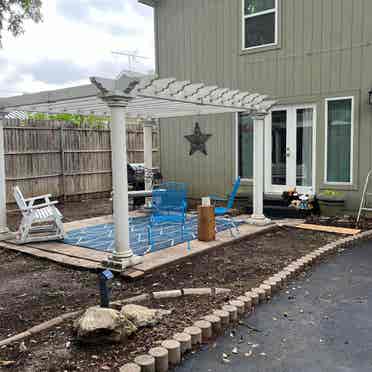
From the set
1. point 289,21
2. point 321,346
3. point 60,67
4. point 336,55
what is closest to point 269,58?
point 289,21

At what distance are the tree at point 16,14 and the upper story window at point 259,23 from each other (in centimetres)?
440

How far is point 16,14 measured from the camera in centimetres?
841

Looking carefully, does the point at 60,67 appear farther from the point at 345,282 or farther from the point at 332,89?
the point at 345,282

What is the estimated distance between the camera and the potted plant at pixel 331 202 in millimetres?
7309

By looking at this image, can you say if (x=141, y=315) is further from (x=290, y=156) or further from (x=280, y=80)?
(x=280, y=80)

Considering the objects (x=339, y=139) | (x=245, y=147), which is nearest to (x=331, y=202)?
(x=339, y=139)

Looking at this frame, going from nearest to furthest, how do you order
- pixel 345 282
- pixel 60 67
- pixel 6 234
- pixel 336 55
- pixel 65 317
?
pixel 65 317
pixel 345 282
pixel 6 234
pixel 336 55
pixel 60 67

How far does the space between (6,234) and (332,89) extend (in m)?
6.19

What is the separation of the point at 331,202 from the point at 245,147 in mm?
2280

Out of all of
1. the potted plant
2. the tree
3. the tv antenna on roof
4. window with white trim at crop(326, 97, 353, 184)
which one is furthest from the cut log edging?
the tv antenna on roof

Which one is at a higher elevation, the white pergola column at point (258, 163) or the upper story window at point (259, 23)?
the upper story window at point (259, 23)

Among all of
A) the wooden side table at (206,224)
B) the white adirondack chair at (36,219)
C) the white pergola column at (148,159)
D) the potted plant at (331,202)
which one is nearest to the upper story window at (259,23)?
the white pergola column at (148,159)

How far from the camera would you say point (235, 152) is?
345 inches

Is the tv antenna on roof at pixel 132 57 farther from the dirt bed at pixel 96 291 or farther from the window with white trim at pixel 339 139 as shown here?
the dirt bed at pixel 96 291
